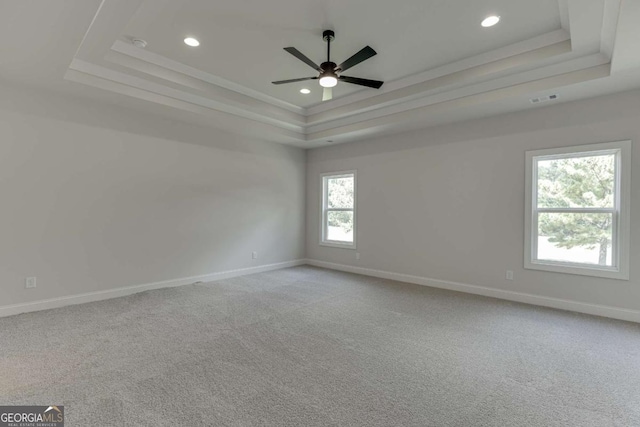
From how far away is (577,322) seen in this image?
3.50 m

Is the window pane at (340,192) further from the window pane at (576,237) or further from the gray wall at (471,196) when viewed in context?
the window pane at (576,237)

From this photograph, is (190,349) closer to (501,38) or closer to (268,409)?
(268,409)

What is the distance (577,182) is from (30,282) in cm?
703

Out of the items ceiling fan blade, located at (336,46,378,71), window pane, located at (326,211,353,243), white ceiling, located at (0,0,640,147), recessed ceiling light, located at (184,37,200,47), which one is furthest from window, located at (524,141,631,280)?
recessed ceiling light, located at (184,37,200,47)

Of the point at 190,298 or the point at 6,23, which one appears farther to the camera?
the point at 190,298

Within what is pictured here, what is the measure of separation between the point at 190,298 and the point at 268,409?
9.16ft

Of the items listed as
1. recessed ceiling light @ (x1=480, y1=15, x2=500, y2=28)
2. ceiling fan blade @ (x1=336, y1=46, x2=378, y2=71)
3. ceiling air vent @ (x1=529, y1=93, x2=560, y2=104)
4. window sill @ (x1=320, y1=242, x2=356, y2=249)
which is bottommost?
window sill @ (x1=320, y1=242, x2=356, y2=249)

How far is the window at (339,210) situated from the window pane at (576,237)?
3.18 m

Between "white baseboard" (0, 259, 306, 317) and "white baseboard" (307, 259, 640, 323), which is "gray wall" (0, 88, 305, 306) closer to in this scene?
→ "white baseboard" (0, 259, 306, 317)

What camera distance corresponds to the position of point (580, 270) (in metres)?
3.87

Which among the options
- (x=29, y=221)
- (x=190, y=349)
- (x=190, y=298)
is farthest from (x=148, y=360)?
(x=29, y=221)

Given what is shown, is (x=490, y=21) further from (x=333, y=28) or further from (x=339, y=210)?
(x=339, y=210)

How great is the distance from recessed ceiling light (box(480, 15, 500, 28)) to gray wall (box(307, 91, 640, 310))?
1805 mm

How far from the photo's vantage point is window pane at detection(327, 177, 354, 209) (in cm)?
646
